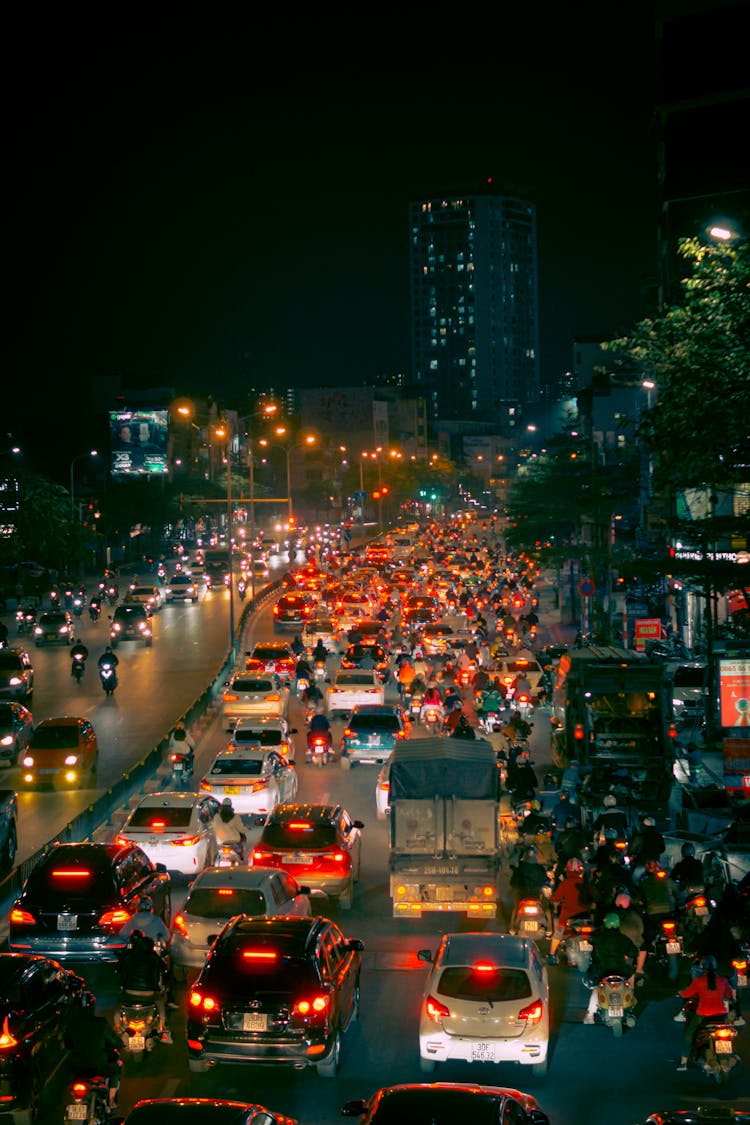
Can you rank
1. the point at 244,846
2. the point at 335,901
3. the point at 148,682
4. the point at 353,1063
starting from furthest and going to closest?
1. the point at 148,682
2. the point at 244,846
3. the point at 335,901
4. the point at 353,1063

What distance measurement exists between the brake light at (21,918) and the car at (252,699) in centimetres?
1875

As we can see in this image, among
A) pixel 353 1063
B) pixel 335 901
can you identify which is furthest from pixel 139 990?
pixel 335 901

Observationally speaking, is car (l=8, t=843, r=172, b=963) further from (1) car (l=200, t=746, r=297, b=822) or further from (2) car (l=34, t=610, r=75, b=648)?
(2) car (l=34, t=610, r=75, b=648)

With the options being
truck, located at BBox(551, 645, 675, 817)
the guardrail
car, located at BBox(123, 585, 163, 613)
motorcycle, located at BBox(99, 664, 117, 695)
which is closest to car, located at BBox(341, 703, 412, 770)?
the guardrail

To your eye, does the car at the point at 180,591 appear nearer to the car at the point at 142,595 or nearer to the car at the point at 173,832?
the car at the point at 142,595

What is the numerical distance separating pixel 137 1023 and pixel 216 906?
224cm

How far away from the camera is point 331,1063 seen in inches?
478

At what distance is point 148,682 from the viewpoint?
44594mm

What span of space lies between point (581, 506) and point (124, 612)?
18663 millimetres

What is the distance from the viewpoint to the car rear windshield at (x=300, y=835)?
1842 centimetres

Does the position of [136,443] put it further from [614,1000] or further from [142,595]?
[614,1000]

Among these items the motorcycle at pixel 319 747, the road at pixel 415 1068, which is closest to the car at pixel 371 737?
the motorcycle at pixel 319 747

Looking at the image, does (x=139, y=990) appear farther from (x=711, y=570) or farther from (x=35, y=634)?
(x=35, y=634)

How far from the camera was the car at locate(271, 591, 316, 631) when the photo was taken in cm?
6041
